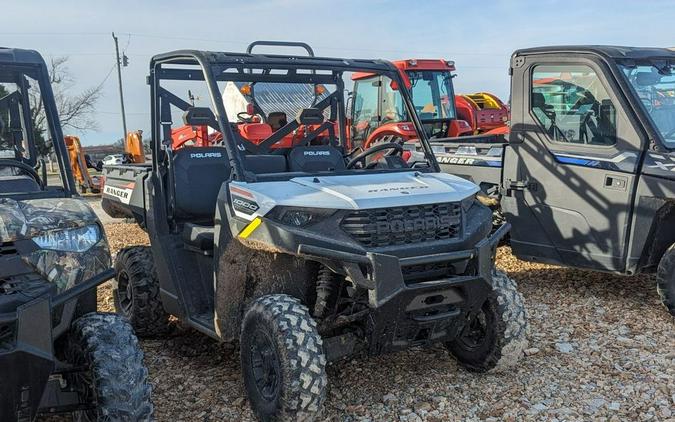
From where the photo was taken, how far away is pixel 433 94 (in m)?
12.9

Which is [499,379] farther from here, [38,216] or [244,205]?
[38,216]

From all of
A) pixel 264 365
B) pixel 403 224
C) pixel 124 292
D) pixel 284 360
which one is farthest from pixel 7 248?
pixel 124 292

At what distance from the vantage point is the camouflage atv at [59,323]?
264 centimetres

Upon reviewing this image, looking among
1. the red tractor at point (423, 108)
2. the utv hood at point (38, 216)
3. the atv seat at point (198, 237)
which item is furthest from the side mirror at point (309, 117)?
the red tractor at point (423, 108)

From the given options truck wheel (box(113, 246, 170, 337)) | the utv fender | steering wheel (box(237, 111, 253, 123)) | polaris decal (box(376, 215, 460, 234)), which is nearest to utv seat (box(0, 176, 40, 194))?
the utv fender

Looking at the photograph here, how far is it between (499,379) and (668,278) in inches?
73.2

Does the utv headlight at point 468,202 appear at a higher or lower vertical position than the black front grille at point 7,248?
lower

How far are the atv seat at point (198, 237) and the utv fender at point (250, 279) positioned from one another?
0.29 m

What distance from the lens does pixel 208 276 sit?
14.9 feet

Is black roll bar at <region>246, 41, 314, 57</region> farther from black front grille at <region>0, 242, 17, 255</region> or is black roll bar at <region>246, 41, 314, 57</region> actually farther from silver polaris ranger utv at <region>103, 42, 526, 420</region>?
black front grille at <region>0, 242, 17, 255</region>

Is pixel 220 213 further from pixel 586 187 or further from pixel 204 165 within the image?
pixel 586 187

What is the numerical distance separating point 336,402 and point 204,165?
188cm

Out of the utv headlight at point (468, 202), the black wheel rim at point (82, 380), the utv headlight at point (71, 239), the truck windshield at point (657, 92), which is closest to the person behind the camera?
the utv headlight at point (71, 239)

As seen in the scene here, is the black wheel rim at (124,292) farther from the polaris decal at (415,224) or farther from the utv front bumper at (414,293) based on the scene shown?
the polaris decal at (415,224)
